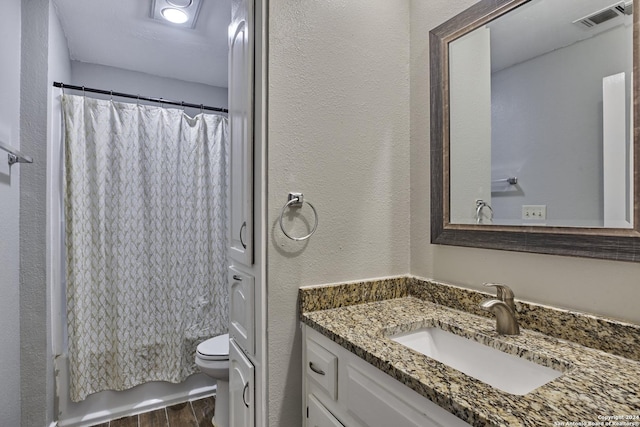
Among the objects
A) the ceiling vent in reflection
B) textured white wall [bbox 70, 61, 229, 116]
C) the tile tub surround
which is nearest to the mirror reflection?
the ceiling vent in reflection

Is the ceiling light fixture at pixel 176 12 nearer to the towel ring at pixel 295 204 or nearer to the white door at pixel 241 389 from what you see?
the towel ring at pixel 295 204

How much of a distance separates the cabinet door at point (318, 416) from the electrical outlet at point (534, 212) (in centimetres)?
81

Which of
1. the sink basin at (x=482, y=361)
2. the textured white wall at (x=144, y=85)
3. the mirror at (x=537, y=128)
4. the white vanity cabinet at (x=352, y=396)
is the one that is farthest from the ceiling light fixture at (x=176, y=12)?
the sink basin at (x=482, y=361)

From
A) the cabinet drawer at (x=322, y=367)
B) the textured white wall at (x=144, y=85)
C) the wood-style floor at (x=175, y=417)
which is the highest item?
the textured white wall at (x=144, y=85)

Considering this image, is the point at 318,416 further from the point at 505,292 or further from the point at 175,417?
the point at 175,417

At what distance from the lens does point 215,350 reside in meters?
1.98

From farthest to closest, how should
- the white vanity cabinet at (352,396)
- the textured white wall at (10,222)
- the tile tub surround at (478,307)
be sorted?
1. the textured white wall at (10,222)
2. the tile tub surround at (478,307)
3. the white vanity cabinet at (352,396)

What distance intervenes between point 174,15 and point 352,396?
2.05 m

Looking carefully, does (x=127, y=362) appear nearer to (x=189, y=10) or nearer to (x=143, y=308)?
(x=143, y=308)

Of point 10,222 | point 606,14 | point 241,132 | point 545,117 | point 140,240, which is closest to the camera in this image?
point 606,14

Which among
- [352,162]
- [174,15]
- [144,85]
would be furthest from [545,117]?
[144,85]

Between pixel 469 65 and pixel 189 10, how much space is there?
Result: 151 cm

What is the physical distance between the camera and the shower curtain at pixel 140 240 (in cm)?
201

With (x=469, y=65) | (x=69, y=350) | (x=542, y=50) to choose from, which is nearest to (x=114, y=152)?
(x=69, y=350)
